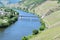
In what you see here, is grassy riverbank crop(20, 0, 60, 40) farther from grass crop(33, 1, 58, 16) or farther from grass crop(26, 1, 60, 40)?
grass crop(33, 1, 58, 16)

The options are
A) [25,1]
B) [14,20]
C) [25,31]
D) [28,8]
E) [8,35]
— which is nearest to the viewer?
[8,35]

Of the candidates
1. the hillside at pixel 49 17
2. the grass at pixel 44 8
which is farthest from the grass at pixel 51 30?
the grass at pixel 44 8

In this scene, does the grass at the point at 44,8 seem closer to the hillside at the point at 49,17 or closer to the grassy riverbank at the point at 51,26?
the hillside at the point at 49,17

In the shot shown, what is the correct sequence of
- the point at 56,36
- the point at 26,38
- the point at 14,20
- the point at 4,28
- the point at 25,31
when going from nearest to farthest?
the point at 56,36
the point at 26,38
the point at 25,31
the point at 4,28
the point at 14,20

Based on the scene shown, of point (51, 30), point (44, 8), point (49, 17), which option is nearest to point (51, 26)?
point (51, 30)

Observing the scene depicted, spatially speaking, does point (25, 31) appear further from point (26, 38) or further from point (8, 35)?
point (26, 38)

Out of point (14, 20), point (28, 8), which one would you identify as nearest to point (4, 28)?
point (14, 20)

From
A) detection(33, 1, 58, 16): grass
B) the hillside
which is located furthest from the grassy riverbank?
detection(33, 1, 58, 16): grass

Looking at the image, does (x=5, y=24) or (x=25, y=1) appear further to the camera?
(x=25, y=1)

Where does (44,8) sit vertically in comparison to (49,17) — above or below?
above

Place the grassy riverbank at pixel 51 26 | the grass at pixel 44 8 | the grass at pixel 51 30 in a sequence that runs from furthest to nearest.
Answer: the grass at pixel 44 8, the grassy riverbank at pixel 51 26, the grass at pixel 51 30

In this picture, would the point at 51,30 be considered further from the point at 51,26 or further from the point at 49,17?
the point at 49,17
